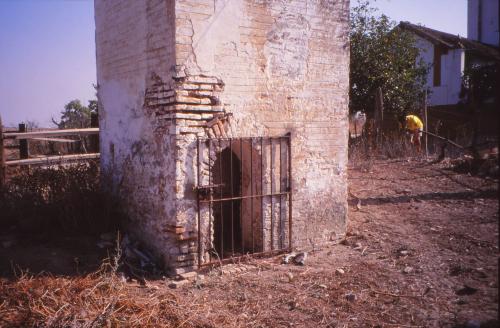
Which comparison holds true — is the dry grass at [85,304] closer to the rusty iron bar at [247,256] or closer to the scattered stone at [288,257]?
the rusty iron bar at [247,256]

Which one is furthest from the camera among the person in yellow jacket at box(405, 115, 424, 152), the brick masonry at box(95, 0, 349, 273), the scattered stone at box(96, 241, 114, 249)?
the person in yellow jacket at box(405, 115, 424, 152)

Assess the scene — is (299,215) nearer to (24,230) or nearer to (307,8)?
(307,8)

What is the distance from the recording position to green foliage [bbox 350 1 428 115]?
14047 mm

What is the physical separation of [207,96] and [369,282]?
10.3 feet

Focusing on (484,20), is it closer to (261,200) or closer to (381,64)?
(261,200)

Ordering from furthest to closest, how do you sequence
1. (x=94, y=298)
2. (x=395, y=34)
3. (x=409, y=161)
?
(x=395, y=34) < (x=409, y=161) < (x=94, y=298)

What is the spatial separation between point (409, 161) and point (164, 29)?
28.3 feet

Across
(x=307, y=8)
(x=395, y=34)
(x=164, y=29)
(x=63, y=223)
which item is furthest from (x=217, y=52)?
(x=395, y=34)

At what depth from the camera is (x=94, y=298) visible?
13.5 ft

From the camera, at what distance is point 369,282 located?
4820 mm

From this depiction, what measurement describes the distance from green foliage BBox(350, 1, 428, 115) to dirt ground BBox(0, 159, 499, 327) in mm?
7860

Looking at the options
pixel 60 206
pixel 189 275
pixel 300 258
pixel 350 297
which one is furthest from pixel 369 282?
pixel 60 206

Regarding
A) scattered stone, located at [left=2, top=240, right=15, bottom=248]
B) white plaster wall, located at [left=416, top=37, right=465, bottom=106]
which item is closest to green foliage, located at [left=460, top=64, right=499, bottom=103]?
scattered stone, located at [left=2, top=240, right=15, bottom=248]

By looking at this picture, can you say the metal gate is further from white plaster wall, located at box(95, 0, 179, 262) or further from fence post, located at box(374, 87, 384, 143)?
fence post, located at box(374, 87, 384, 143)
